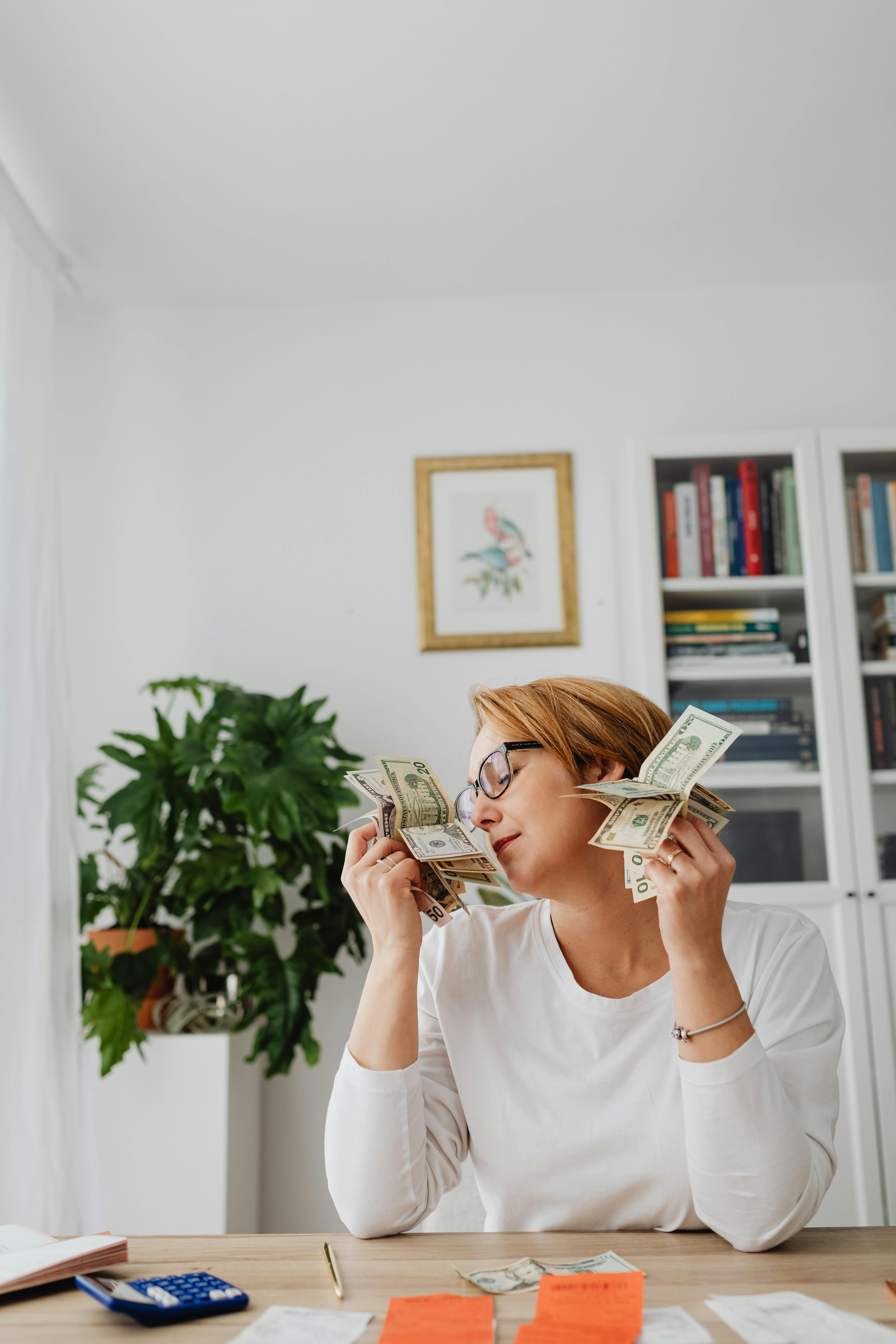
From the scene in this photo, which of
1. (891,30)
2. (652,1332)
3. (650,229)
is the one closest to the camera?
(652,1332)

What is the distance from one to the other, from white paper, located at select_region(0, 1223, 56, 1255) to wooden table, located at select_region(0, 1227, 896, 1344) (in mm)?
90

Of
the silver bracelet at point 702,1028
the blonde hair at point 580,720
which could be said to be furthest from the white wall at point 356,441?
the silver bracelet at point 702,1028

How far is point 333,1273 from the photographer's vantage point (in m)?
0.96

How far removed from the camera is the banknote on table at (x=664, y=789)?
110 cm

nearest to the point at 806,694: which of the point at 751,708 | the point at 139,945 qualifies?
the point at 751,708

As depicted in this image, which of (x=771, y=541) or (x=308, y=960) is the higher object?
(x=771, y=541)

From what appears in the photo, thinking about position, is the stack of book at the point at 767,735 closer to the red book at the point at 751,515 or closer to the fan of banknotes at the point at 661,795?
the red book at the point at 751,515

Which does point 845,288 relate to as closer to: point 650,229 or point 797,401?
point 797,401

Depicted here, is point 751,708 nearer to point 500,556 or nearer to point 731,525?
point 731,525

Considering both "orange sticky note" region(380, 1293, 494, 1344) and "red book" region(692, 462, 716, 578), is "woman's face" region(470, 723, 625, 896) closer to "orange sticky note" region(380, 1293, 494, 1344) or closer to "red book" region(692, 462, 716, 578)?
"orange sticky note" region(380, 1293, 494, 1344)

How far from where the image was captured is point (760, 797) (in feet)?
8.47

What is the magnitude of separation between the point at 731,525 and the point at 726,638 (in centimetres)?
33

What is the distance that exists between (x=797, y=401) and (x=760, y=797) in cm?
133

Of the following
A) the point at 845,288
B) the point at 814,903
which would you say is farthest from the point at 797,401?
the point at 814,903
